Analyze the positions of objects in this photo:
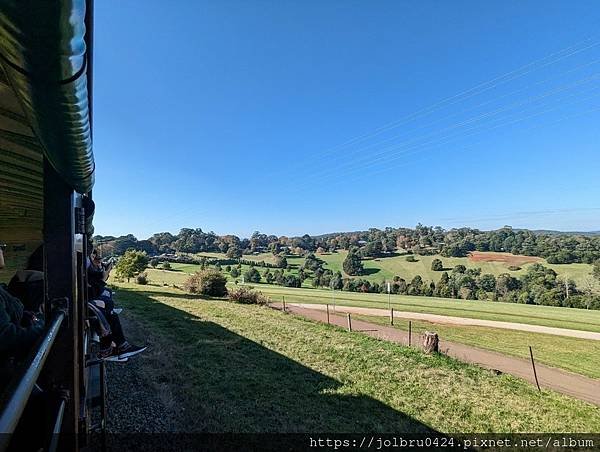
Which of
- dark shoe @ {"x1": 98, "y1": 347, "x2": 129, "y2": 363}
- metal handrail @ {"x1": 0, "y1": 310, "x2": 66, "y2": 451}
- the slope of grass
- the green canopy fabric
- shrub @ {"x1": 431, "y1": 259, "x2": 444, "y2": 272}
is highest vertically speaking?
the green canopy fabric

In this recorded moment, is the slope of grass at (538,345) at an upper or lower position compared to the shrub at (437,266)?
lower

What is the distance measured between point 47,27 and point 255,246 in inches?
2707

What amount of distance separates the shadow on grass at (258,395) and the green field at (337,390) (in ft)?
0.05

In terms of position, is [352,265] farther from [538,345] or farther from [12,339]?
[12,339]

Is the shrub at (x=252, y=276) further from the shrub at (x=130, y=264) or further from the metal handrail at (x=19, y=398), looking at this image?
the metal handrail at (x=19, y=398)

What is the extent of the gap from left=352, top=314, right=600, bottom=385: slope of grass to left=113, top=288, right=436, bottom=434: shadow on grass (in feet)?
30.7

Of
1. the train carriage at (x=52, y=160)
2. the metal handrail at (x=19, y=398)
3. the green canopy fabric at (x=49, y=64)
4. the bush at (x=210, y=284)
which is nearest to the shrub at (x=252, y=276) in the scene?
the bush at (x=210, y=284)

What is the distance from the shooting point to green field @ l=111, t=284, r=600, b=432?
16.3ft

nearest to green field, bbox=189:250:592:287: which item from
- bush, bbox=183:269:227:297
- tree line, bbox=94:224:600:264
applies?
tree line, bbox=94:224:600:264

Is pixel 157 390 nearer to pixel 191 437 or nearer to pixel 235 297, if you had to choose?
pixel 191 437

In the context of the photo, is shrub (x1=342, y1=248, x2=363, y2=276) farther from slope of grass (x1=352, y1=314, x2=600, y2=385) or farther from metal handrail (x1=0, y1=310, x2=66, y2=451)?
metal handrail (x1=0, y1=310, x2=66, y2=451)

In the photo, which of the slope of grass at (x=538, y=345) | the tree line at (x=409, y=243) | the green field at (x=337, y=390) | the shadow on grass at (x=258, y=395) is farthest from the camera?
the tree line at (x=409, y=243)

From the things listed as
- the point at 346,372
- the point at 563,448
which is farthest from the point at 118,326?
the point at 563,448

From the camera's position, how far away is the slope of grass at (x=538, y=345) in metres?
12.2
